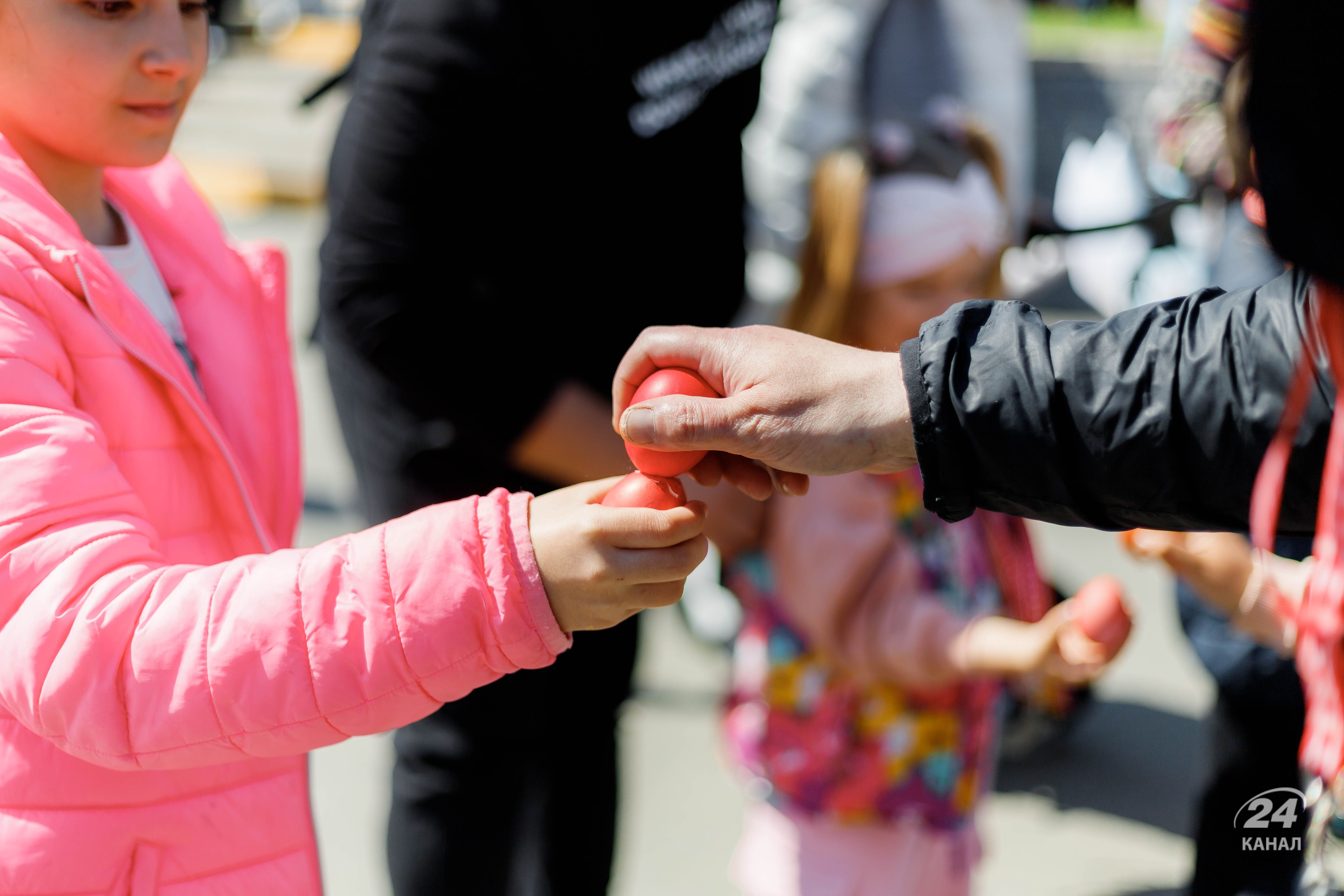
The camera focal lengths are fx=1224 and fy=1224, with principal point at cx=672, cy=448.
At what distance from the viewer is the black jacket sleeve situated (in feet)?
3.41

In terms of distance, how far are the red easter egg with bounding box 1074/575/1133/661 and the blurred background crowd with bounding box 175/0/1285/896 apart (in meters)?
0.25

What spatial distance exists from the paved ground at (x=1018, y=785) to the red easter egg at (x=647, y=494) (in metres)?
1.04

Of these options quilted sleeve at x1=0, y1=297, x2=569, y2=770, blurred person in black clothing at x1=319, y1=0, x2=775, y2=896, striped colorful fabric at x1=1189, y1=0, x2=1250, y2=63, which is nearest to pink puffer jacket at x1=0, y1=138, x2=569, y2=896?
quilted sleeve at x1=0, y1=297, x2=569, y2=770

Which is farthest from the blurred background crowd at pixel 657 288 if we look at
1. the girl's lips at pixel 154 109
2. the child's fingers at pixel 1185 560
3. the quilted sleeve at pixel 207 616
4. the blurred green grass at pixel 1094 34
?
the blurred green grass at pixel 1094 34

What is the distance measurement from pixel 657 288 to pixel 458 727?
68 centimetres

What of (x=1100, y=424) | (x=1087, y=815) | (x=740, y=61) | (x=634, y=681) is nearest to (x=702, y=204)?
(x=740, y=61)

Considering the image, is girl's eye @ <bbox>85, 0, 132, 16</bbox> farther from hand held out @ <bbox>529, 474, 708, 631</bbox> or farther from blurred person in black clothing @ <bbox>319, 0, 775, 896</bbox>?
hand held out @ <bbox>529, 474, 708, 631</bbox>

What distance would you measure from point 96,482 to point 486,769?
848mm

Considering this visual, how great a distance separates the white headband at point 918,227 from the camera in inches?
84.6

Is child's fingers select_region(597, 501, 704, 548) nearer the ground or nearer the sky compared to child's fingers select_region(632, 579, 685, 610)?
nearer the sky

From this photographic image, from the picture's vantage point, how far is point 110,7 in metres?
1.12

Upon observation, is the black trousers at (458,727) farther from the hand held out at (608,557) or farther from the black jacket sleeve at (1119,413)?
the black jacket sleeve at (1119,413)

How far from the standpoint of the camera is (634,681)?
1.98m

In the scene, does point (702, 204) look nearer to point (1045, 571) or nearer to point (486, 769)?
point (486, 769)
